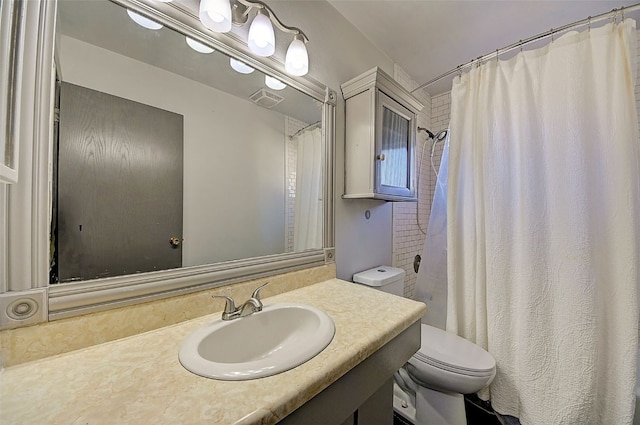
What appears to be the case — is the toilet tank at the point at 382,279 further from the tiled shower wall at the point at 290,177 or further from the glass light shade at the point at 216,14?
the glass light shade at the point at 216,14

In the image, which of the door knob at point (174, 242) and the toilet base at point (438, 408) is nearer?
the door knob at point (174, 242)

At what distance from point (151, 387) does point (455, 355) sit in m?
1.20

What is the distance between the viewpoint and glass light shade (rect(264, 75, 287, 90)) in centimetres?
109

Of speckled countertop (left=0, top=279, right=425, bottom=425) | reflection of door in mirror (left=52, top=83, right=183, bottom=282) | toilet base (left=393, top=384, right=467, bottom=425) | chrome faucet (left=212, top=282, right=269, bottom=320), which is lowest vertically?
toilet base (left=393, top=384, right=467, bottom=425)

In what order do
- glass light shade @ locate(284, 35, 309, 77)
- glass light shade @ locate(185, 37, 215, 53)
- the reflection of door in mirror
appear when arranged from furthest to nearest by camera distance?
glass light shade @ locate(284, 35, 309, 77) → glass light shade @ locate(185, 37, 215, 53) → the reflection of door in mirror

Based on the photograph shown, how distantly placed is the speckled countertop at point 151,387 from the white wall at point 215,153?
1.08 feet

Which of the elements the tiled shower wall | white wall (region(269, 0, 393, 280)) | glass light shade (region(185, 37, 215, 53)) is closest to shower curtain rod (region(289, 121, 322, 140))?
the tiled shower wall

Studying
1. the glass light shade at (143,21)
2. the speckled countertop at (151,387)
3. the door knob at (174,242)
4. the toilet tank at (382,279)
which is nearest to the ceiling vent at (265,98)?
the glass light shade at (143,21)

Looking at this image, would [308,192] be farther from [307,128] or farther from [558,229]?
[558,229]

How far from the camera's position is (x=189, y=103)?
2.85ft

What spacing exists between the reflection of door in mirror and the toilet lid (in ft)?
3.80

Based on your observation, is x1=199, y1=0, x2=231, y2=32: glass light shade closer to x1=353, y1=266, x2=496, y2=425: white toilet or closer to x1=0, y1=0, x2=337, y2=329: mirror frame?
x1=0, y1=0, x2=337, y2=329: mirror frame

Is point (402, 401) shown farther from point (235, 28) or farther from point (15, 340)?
point (235, 28)

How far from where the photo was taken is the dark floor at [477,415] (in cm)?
128
